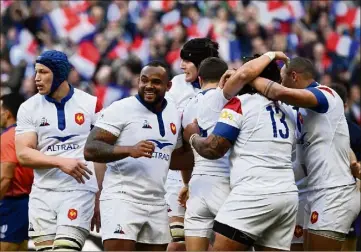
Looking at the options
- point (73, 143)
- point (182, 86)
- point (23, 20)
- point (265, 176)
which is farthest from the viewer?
point (23, 20)

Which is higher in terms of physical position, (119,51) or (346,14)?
(346,14)

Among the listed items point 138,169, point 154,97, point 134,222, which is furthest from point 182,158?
point 134,222

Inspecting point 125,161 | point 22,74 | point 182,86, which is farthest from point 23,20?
point 125,161

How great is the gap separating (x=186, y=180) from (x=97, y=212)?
915 millimetres

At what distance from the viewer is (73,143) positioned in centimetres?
1062

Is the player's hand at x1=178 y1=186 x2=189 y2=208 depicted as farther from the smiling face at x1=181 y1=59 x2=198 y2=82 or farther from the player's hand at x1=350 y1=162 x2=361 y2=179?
the player's hand at x1=350 y1=162 x2=361 y2=179

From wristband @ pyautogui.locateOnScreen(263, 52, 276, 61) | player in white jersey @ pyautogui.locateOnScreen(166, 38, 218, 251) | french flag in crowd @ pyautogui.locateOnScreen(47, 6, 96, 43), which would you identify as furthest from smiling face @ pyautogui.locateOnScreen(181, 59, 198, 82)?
french flag in crowd @ pyautogui.locateOnScreen(47, 6, 96, 43)

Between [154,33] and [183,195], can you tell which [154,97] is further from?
[154,33]

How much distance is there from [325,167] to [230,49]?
12931mm

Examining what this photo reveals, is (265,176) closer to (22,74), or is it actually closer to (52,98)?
(52,98)

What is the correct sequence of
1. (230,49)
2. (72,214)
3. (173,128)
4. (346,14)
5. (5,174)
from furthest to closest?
(346,14) → (230,49) → (5,174) → (72,214) → (173,128)

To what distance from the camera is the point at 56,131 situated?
1055 centimetres

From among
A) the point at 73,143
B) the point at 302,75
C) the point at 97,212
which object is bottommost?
the point at 97,212

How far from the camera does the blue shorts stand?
1239 cm
